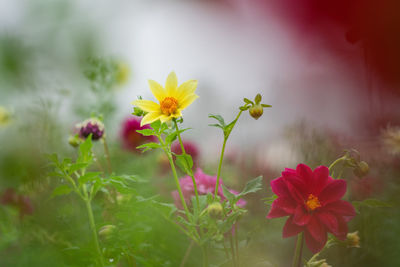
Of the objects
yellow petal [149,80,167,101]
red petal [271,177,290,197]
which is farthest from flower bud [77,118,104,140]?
red petal [271,177,290,197]

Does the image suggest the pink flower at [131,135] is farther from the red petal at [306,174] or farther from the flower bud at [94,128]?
the red petal at [306,174]

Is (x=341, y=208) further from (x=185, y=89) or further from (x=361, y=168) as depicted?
(x=185, y=89)

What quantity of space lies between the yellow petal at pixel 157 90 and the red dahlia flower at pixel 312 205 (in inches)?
5.0

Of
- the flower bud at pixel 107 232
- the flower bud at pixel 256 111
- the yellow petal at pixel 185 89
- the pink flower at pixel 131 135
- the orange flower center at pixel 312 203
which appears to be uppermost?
the yellow petal at pixel 185 89

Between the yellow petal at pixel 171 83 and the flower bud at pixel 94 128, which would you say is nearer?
the yellow petal at pixel 171 83

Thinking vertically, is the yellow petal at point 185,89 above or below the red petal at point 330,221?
above

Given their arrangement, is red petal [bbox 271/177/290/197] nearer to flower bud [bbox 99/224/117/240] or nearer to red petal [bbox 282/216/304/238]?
red petal [bbox 282/216/304/238]

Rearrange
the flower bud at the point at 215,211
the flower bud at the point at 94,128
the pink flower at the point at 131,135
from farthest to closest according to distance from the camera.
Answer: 1. the pink flower at the point at 131,135
2. the flower bud at the point at 94,128
3. the flower bud at the point at 215,211

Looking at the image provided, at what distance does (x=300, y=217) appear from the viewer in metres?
0.29

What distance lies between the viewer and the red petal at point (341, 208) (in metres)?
0.30

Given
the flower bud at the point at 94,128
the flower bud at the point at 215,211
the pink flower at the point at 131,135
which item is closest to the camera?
the flower bud at the point at 215,211

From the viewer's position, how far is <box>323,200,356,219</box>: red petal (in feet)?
0.98

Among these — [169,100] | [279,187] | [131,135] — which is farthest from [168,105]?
[131,135]

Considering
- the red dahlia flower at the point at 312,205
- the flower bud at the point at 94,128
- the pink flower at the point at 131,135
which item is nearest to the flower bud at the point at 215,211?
the red dahlia flower at the point at 312,205
